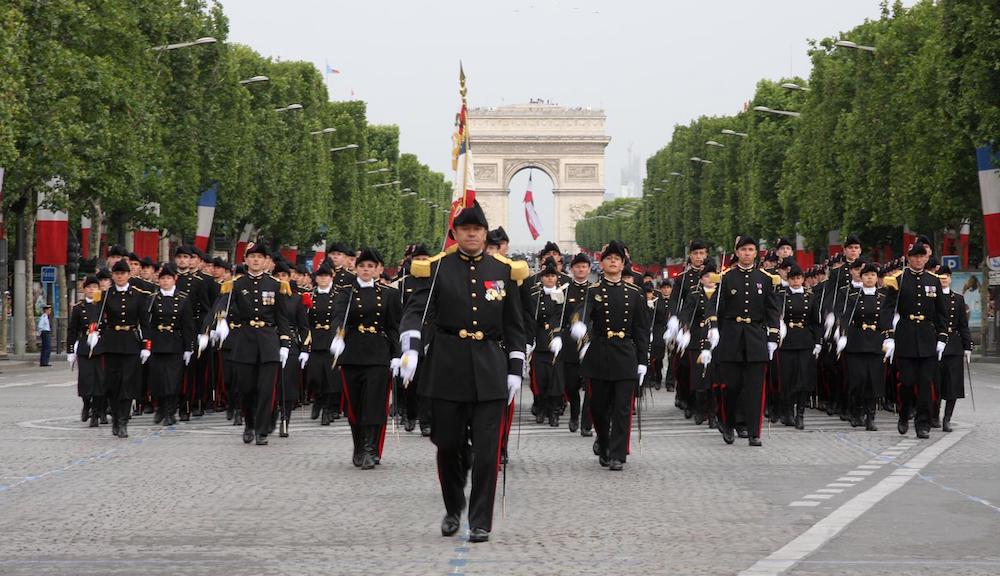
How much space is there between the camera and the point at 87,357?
1995cm

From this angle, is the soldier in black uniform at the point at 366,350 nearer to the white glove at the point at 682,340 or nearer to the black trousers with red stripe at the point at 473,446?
the black trousers with red stripe at the point at 473,446

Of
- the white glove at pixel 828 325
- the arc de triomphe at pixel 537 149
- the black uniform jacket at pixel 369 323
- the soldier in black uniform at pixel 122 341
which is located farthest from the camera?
the arc de triomphe at pixel 537 149

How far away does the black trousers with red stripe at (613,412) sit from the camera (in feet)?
49.2

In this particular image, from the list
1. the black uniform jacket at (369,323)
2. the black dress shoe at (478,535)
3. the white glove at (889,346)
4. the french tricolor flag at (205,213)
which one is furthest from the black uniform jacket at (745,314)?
the french tricolor flag at (205,213)

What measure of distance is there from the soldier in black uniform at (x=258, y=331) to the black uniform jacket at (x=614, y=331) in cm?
315

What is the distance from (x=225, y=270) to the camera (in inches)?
895

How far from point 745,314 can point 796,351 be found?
335 cm

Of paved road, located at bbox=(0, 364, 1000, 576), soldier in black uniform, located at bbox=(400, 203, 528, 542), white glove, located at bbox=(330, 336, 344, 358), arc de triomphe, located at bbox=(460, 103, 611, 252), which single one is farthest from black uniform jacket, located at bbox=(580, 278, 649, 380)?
arc de triomphe, located at bbox=(460, 103, 611, 252)

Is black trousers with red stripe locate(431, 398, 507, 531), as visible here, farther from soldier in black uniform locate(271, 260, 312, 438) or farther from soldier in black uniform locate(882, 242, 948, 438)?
soldier in black uniform locate(882, 242, 948, 438)

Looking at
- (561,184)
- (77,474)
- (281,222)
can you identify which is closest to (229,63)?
(281,222)

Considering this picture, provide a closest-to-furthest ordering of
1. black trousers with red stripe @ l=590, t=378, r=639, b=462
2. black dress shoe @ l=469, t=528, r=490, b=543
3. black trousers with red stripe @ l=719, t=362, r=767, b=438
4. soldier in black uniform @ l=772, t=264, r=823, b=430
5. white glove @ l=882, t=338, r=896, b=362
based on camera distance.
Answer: black dress shoe @ l=469, t=528, r=490, b=543, black trousers with red stripe @ l=590, t=378, r=639, b=462, black trousers with red stripe @ l=719, t=362, r=767, b=438, white glove @ l=882, t=338, r=896, b=362, soldier in black uniform @ l=772, t=264, r=823, b=430

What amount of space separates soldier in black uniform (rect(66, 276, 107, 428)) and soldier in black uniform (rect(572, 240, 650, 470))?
20.5 feet

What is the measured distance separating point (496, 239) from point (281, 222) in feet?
150

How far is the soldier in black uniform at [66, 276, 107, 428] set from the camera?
19734mm
